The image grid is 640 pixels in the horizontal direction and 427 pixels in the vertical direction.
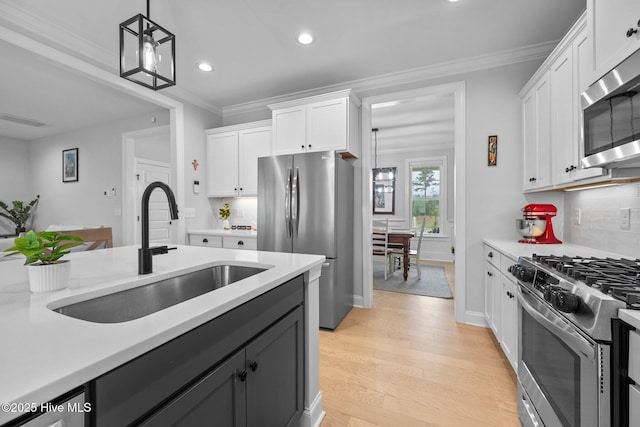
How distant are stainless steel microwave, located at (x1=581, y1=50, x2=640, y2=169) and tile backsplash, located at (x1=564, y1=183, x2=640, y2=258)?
46cm

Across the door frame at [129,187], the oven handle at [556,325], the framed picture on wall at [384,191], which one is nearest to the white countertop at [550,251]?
the oven handle at [556,325]

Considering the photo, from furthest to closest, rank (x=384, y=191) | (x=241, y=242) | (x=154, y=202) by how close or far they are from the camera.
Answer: (x=384, y=191)
(x=154, y=202)
(x=241, y=242)

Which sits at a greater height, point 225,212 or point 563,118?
point 563,118

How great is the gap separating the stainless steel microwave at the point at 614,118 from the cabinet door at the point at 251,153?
3012mm

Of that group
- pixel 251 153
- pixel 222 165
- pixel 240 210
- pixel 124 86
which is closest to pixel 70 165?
pixel 124 86

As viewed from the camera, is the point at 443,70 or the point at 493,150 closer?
the point at 493,150

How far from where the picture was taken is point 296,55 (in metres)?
2.79

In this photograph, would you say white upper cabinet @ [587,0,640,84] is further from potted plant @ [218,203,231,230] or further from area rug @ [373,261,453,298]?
potted plant @ [218,203,231,230]

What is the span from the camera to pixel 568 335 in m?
1.09

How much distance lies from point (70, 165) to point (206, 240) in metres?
3.82

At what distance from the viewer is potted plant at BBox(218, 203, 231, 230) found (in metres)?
4.07

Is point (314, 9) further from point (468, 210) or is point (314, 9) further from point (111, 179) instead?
point (111, 179)

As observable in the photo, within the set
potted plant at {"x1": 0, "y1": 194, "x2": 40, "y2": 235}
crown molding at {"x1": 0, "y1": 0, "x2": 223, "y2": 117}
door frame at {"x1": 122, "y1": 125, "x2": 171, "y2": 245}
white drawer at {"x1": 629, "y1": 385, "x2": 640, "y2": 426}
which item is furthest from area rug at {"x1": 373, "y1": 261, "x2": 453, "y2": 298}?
potted plant at {"x1": 0, "y1": 194, "x2": 40, "y2": 235}

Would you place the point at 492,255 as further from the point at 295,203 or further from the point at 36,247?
the point at 36,247
